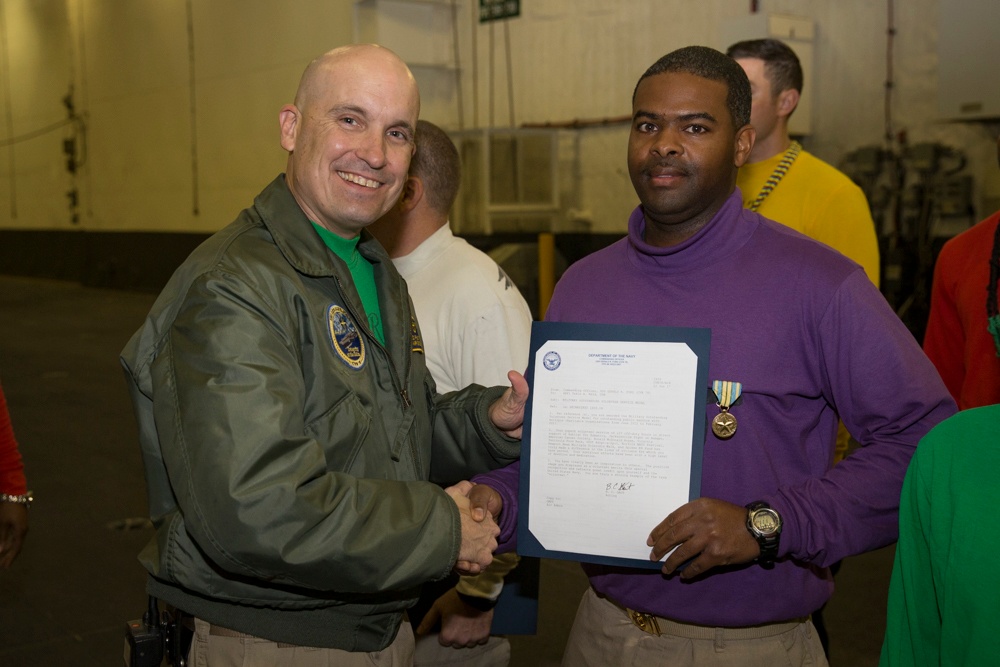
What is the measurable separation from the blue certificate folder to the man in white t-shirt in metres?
0.75

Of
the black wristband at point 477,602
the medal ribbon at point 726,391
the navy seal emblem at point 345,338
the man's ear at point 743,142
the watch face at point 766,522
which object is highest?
the man's ear at point 743,142

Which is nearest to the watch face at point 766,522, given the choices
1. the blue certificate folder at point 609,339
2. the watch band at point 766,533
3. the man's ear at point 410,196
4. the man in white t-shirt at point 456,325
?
the watch band at point 766,533

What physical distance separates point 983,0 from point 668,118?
22.9 feet

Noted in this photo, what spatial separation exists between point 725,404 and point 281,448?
0.80 metres

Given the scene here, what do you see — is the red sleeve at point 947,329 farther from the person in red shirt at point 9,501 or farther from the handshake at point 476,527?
the person in red shirt at point 9,501

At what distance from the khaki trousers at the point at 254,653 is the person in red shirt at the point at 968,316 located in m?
1.74

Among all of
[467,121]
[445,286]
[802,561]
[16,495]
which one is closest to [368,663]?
[802,561]

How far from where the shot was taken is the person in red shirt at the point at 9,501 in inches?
107

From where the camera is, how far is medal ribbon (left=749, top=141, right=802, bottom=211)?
325 cm

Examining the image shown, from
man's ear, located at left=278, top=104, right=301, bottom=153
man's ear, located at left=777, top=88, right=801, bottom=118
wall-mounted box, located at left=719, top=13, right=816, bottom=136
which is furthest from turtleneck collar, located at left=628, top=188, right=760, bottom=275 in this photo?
wall-mounted box, located at left=719, top=13, right=816, bottom=136

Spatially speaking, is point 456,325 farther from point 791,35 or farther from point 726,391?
point 791,35

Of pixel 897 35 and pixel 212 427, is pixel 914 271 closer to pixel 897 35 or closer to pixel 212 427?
pixel 897 35

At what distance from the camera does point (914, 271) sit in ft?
28.2

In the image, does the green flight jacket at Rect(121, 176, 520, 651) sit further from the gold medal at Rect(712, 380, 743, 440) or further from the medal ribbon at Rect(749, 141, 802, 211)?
the medal ribbon at Rect(749, 141, 802, 211)
